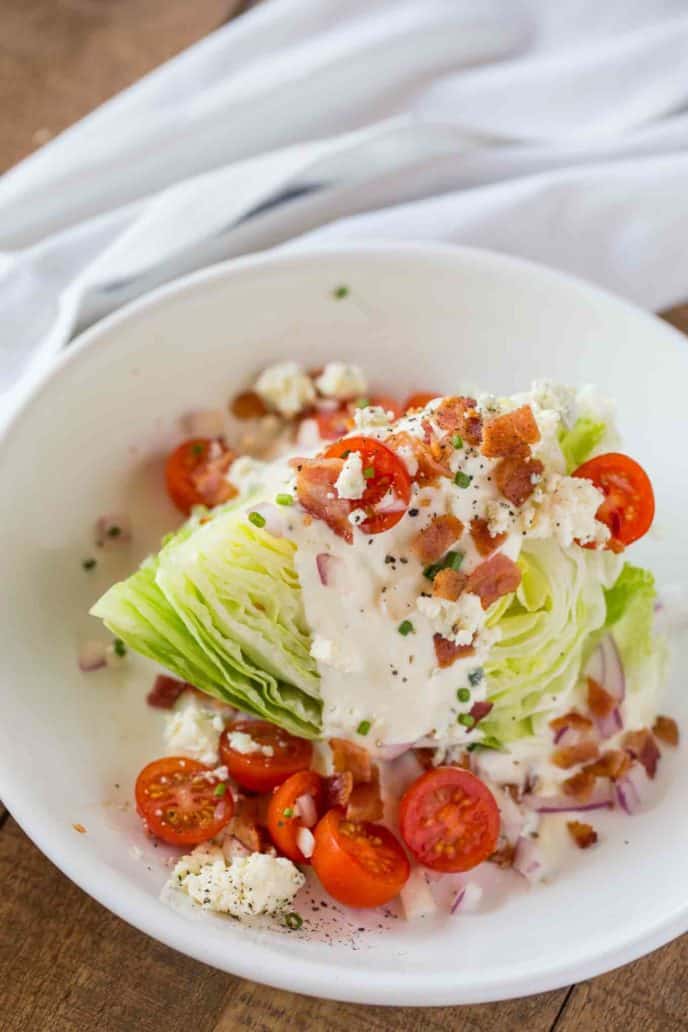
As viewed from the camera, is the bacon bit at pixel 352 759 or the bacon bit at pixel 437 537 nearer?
the bacon bit at pixel 437 537

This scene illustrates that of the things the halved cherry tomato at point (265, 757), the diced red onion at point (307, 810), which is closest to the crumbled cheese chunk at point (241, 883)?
the diced red onion at point (307, 810)

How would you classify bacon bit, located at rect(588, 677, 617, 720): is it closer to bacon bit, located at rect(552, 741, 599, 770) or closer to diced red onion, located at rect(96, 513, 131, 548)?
→ bacon bit, located at rect(552, 741, 599, 770)

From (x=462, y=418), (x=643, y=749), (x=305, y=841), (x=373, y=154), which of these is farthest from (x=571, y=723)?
(x=373, y=154)

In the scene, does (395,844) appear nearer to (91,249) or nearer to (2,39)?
(91,249)

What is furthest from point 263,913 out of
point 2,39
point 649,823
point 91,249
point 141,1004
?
point 2,39

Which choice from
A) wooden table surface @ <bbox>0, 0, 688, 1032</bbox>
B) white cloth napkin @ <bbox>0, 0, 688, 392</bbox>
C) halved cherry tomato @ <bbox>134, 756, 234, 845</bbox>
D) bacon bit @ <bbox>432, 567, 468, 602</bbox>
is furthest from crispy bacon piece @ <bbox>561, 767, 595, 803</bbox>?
white cloth napkin @ <bbox>0, 0, 688, 392</bbox>

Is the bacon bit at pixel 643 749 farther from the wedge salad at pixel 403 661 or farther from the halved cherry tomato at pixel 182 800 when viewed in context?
the halved cherry tomato at pixel 182 800
